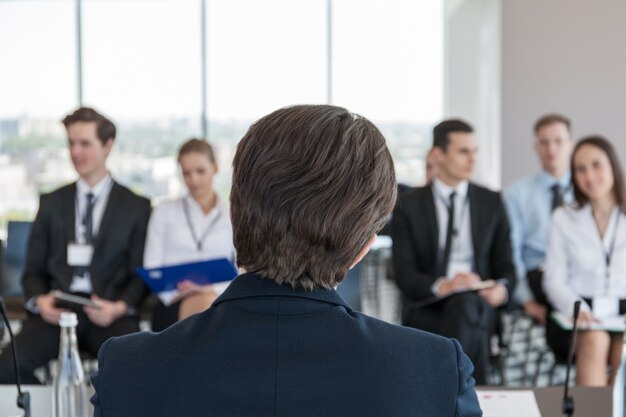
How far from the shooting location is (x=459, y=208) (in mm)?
4977

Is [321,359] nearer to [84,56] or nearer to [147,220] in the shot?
[147,220]

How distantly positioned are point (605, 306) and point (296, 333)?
334 centimetres

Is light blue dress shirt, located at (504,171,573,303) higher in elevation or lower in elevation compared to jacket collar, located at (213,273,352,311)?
lower

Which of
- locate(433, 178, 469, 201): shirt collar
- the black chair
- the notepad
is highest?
locate(433, 178, 469, 201): shirt collar

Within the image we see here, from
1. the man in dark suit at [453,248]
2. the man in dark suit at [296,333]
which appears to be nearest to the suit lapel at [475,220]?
the man in dark suit at [453,248]

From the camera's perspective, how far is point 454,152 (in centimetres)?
509

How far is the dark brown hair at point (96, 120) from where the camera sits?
188 inches

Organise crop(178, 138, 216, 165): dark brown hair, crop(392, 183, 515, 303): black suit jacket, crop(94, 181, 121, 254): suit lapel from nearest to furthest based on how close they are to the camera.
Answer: crop(94, 181, 121, 254): suit lapel, crop(392, 183, 515, 303): black suit jacket, crop(178, 138, 216, 165): dark brown hair

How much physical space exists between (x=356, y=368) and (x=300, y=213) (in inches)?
9.3

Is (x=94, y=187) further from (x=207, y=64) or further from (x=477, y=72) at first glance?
(x=207, y=64)

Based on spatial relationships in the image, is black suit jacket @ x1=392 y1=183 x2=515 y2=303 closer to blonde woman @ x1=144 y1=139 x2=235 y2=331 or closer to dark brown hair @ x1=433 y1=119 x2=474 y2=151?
dark brown hair @ x1=433 y1=119 x2=474 y2=151

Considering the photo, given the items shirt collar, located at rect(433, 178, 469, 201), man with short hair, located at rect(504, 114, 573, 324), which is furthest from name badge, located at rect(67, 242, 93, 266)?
man with short hair, located at rect(504, 114, 573, 324)

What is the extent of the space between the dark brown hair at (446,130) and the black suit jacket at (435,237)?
33 cm

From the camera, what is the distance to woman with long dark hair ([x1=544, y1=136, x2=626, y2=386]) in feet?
14.8
